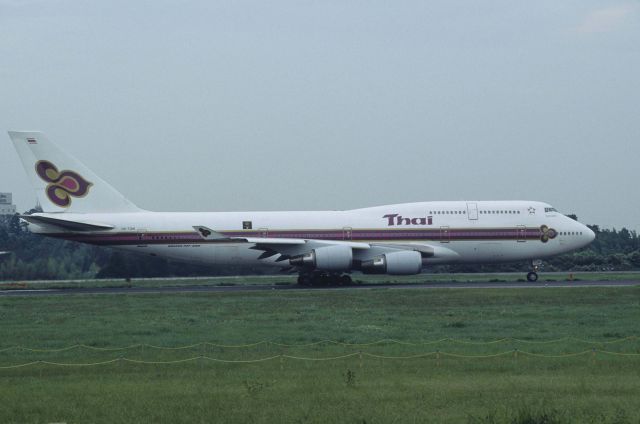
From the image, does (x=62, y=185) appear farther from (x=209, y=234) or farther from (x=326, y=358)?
(x=326, y=358)

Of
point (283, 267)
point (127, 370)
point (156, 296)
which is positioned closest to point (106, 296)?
point (156, 296)

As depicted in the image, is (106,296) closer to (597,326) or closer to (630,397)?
(597,326)

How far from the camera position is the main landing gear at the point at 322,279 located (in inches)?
2189

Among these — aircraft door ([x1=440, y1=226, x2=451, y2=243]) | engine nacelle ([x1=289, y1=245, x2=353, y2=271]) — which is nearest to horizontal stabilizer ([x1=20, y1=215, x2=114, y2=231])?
engine nacelle ([x1=289, y1=245, x2=353, y2=271])

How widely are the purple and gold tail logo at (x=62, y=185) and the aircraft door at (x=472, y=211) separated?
22887mm

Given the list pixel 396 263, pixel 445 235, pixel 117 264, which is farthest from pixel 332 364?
pixel 117 264

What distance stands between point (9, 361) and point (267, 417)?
10.3m

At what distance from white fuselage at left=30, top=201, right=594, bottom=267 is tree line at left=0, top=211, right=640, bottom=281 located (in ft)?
10.2

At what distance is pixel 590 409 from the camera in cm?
1694

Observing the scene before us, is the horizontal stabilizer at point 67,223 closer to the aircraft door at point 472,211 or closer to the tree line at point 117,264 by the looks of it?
the tree line at point 117,264

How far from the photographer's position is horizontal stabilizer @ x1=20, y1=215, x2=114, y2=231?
51719mm

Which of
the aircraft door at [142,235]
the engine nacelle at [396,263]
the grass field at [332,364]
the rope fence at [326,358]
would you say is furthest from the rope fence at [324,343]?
the aircraft door at [142,235]

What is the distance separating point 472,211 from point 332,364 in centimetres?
3474

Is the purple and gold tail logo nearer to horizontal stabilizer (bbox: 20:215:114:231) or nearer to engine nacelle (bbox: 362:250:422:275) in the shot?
horizontal stabilizer (bbox: 20:215:114:231)
